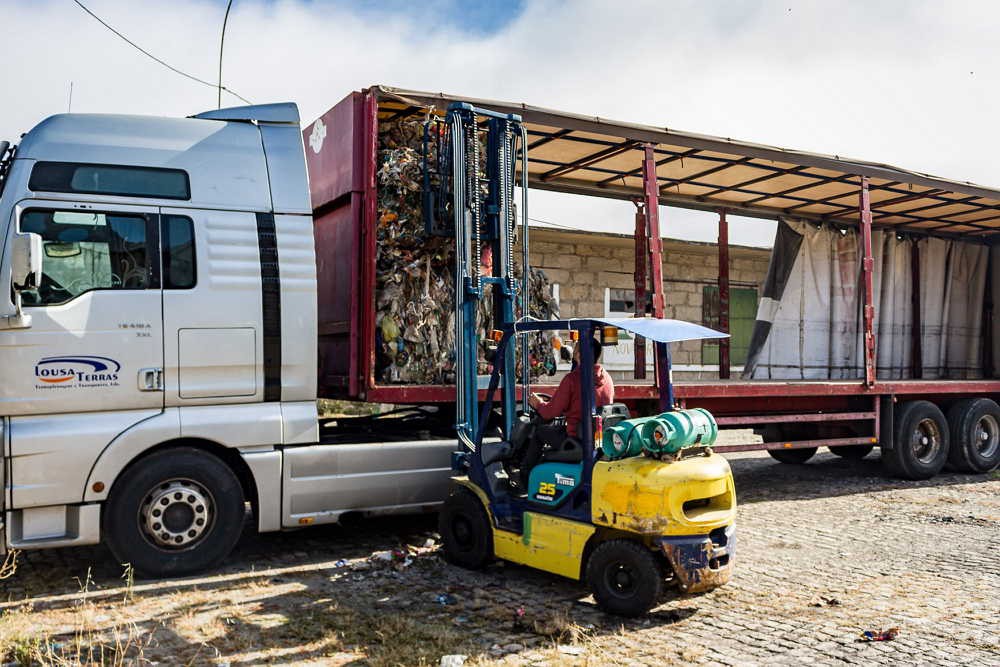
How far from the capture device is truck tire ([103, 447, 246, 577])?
574 centimetres

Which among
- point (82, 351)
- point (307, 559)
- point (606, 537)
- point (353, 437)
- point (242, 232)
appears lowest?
point (307, 559)

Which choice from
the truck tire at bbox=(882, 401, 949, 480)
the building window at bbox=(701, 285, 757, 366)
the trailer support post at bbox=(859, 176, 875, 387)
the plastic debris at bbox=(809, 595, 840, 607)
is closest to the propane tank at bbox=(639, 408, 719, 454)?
the plastic debris at bbox=(809, 595, 840, 607)

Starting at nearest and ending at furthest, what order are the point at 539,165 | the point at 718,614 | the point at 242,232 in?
the point at 718,614 → the point at 242,232 → the point at 539,165

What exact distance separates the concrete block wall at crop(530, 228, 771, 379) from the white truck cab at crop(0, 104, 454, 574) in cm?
931

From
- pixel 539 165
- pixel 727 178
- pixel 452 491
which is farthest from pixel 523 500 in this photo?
pixel 727 178

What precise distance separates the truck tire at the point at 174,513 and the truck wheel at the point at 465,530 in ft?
4.91

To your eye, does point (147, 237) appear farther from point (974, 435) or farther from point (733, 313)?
point (733, 313)

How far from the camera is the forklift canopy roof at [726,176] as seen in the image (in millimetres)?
8086

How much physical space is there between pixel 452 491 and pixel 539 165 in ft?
15.6

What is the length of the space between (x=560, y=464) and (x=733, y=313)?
1298 cm

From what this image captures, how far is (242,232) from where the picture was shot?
20.4ft

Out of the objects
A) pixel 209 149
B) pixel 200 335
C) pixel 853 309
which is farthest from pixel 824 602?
A: pixel 853 309

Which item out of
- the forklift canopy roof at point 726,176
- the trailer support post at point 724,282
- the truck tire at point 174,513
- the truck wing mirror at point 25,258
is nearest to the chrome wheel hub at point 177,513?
the truck tire at point 174,513

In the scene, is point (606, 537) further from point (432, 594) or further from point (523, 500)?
point (432, 594)
